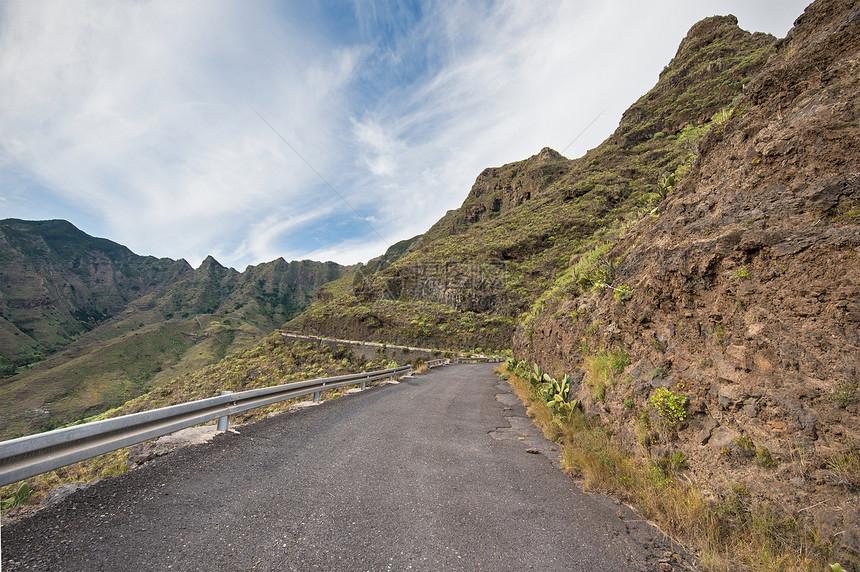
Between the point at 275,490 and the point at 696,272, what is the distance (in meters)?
6.17

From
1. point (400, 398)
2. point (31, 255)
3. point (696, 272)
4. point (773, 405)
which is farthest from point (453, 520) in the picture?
point (31, 255)

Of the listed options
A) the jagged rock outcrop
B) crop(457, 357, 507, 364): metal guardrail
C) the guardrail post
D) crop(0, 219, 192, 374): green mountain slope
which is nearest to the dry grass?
the jagged rock outcrop

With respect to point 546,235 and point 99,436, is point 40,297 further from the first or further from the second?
point 99,436

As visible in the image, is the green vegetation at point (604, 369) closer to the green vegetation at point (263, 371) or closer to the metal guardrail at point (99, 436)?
the metal guardrail at point (99, 436)

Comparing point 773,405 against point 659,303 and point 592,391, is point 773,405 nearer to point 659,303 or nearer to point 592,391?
point 659,303

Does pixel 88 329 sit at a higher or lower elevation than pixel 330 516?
higher

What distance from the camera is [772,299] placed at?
3535 mm

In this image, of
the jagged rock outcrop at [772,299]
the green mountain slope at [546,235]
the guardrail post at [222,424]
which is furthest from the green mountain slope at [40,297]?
the jagged rock outcrop at [772,299]

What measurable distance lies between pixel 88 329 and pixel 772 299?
231102 millimetres

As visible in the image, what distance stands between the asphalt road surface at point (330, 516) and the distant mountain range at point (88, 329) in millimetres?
75811

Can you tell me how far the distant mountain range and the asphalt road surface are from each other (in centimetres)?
7581

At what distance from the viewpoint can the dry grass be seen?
2500mm

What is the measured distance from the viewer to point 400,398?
31.6ft

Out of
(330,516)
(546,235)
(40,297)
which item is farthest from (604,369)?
(40,297)
